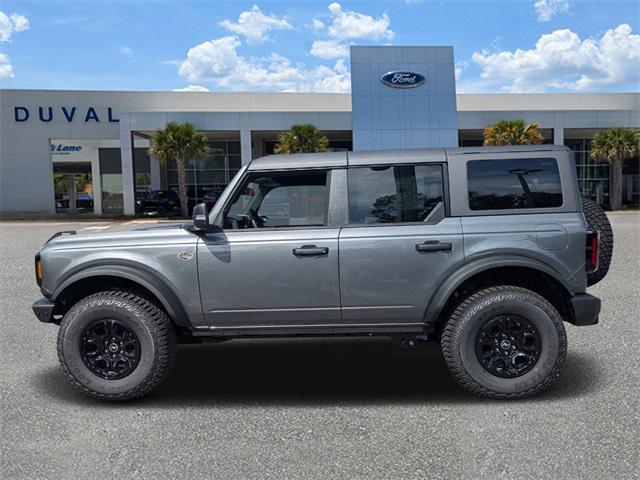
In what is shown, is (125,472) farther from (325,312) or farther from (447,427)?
(447,427)

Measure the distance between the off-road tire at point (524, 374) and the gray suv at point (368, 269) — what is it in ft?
0.03

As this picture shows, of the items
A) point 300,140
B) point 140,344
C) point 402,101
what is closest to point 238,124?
point 300,140

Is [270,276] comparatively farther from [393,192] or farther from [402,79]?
[402,79]

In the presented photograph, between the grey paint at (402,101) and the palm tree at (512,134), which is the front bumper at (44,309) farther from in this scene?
the palm tree at (512,134)

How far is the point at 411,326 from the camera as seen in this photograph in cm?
442

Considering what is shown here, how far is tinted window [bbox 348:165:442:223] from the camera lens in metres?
4.44

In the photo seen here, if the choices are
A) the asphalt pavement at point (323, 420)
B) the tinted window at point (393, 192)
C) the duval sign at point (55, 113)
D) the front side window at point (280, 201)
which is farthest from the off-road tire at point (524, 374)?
the duval sign at point (55, 113)

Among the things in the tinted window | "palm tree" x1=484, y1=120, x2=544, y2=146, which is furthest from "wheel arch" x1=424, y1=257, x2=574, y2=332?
"palm tree" x1=484, y1=120, x2=544, y2=146

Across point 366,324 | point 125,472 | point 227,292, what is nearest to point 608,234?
point 366,324

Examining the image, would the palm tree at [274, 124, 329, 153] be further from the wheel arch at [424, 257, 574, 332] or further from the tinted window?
the wheel arch at [424, 257, 574, 332]

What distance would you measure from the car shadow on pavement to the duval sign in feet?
114

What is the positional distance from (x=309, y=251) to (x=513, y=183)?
170 cm

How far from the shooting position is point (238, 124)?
3306 cm

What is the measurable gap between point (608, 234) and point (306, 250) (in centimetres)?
264
